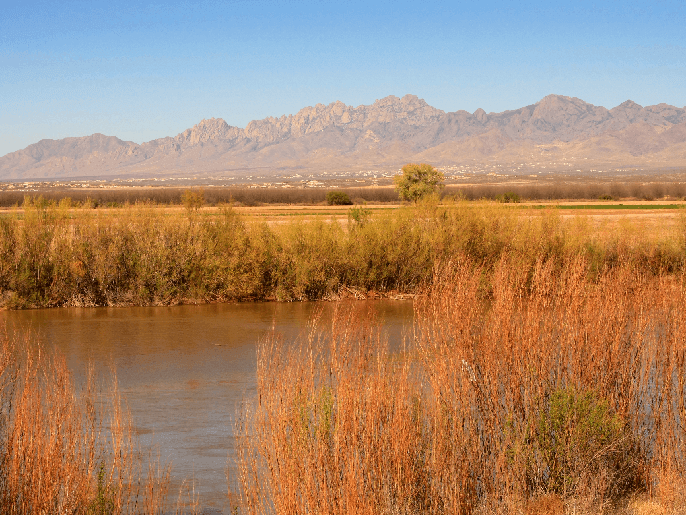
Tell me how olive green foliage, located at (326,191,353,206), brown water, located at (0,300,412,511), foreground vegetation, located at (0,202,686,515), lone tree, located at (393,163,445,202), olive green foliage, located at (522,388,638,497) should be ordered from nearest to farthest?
1. foreground vegetation, located at (0,202,686,515)
2. olive green foliage, located at (522,388,638,497)
3. brown water, located at (0,300,412,511)
4. lone tree, located at (393,163,445,202)
5. olive green foliage, located at (326,191,353,206)

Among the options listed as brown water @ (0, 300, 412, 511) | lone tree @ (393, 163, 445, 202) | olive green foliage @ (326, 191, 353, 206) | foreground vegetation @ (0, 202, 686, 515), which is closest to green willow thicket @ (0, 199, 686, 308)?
brown water @ (0, 300, 412, 511)

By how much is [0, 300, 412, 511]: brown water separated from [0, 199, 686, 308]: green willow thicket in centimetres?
116

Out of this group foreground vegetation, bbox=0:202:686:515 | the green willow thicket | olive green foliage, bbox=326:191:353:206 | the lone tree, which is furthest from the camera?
olive green foliage, bbox=326:191:353:206

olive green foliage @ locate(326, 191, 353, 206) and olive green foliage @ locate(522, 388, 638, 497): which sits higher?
olive green foliage @ locate(326, 191, 353, 206)

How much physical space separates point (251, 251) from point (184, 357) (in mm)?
10440

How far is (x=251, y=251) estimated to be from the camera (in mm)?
29969

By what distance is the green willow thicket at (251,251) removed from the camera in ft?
93.0

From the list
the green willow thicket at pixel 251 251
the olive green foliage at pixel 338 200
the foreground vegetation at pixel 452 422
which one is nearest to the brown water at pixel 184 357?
the foreground vegetation at pixel 452 422

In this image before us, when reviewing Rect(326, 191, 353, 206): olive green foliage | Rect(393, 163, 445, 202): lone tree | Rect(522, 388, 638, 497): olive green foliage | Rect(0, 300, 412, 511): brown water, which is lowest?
Rect(0, 300, 412, 511): brown water

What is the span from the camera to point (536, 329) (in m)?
9.43

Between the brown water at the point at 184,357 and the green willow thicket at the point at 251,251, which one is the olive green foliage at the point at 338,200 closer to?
the green willow thicket at the point at 251,251

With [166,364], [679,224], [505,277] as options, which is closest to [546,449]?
[505,277]

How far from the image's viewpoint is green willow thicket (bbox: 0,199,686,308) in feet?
93.0

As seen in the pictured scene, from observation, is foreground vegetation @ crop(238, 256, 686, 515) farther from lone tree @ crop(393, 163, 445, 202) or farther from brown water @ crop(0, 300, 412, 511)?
lone tree @ crop(393, 163, 445, 202)
